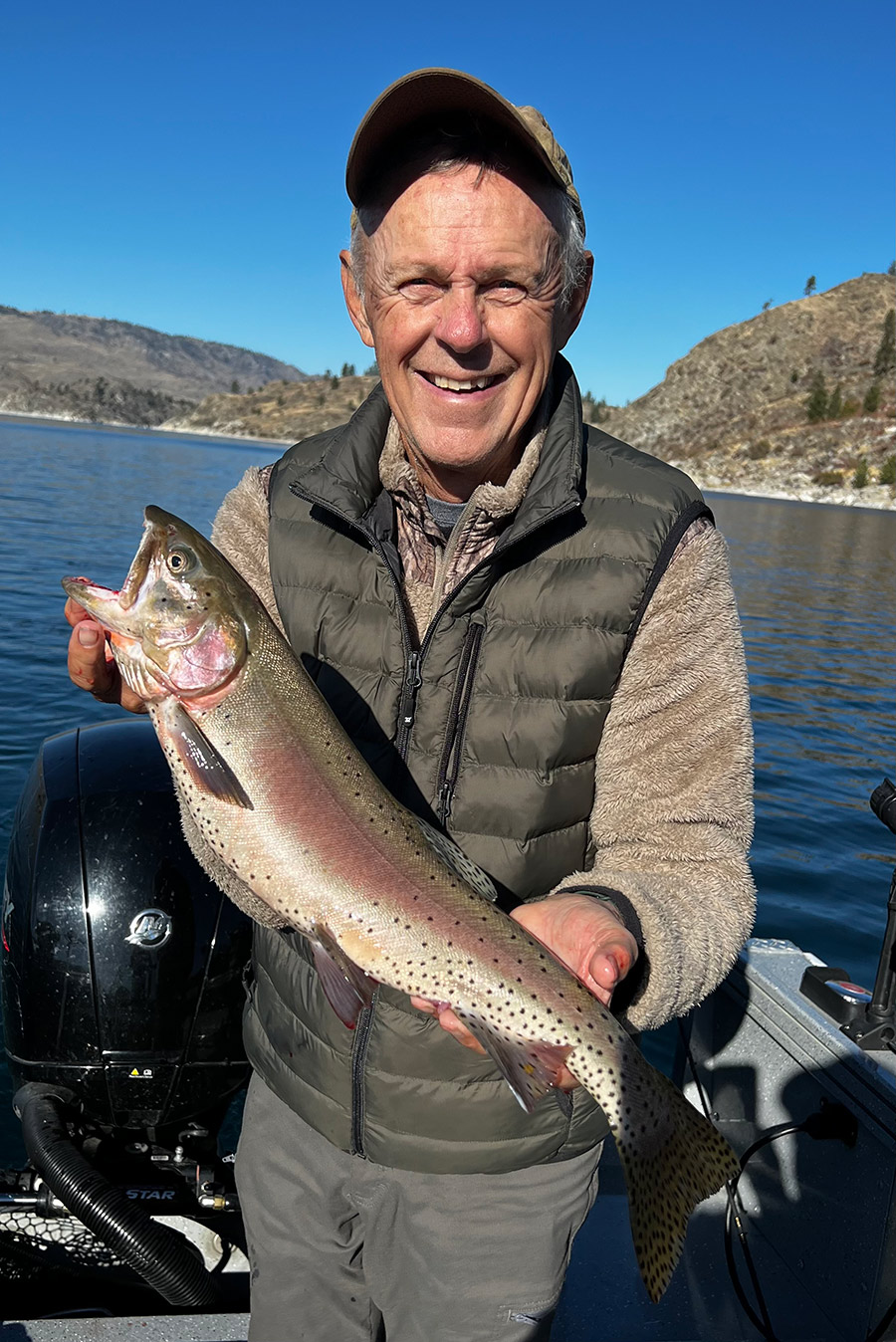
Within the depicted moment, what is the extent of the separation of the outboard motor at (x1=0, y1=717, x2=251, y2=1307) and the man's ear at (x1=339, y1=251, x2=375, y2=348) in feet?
7.31

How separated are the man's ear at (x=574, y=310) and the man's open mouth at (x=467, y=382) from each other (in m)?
0.27

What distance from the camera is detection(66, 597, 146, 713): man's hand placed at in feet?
8.77

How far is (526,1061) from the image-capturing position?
8.18 feet

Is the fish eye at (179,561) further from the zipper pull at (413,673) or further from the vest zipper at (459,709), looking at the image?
the vest zipper at (459,709)

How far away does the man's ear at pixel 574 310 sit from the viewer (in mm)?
2764

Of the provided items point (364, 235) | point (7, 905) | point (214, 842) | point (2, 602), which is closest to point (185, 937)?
point (7, 905)

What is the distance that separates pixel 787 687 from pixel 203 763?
1731 cm

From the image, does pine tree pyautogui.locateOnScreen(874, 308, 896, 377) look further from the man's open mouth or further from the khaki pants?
the khaki pants

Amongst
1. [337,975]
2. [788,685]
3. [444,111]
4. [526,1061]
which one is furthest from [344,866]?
[788,685]

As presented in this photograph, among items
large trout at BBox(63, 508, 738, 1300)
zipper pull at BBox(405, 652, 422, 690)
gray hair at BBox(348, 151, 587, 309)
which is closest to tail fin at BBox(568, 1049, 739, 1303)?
large trout at BBox(63, 508, 738, 1300)

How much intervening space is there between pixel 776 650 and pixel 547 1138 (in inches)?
794

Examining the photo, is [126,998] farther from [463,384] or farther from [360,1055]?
[463,384]

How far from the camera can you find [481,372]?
8.55 ft

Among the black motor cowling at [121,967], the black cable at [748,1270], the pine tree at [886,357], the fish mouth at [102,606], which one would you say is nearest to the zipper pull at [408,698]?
the fish mouth at [102,606]
